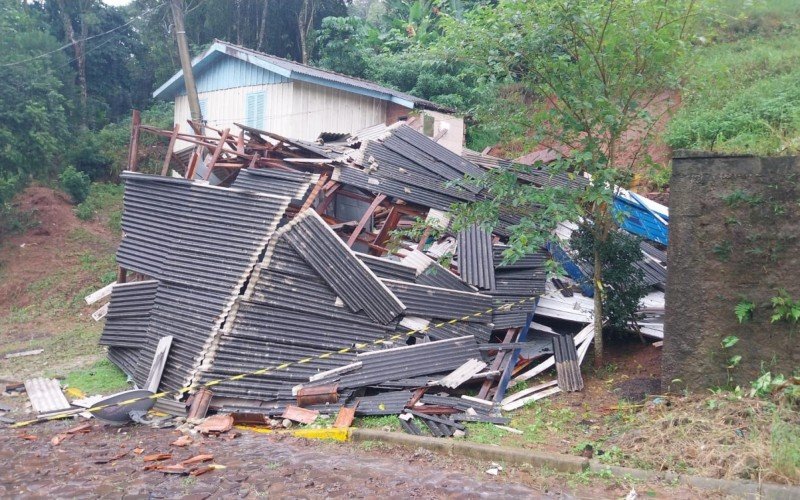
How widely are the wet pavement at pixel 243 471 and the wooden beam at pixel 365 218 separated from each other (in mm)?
3793

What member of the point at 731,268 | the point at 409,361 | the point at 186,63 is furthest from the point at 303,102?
the point at 731,268

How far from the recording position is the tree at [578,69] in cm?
799

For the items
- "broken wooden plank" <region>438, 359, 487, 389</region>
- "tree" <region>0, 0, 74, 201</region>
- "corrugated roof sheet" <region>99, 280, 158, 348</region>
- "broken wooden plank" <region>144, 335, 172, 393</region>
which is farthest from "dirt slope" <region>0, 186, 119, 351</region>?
"broken wooden plank" <region>438, 359, 487, 389</region>

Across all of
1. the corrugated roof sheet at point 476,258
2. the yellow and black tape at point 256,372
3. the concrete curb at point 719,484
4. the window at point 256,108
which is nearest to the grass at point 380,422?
the yellow and black tape at point 256,372

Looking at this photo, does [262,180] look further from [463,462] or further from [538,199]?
[463,462]

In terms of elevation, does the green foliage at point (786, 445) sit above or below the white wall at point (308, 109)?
below

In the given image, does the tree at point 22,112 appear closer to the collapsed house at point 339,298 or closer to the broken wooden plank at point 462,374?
the collapsed house at point 339,298

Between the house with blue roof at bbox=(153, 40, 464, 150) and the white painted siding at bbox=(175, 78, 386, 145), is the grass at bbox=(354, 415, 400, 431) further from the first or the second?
the white painted siding at bbox=(175, 78, 386, 145)

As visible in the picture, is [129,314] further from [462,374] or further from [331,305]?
[462,374]

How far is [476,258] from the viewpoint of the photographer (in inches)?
416

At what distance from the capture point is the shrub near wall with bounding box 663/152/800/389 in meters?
6.67

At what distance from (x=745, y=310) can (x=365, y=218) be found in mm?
6081

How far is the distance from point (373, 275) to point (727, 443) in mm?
5096

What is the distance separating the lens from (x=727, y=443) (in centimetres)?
601
